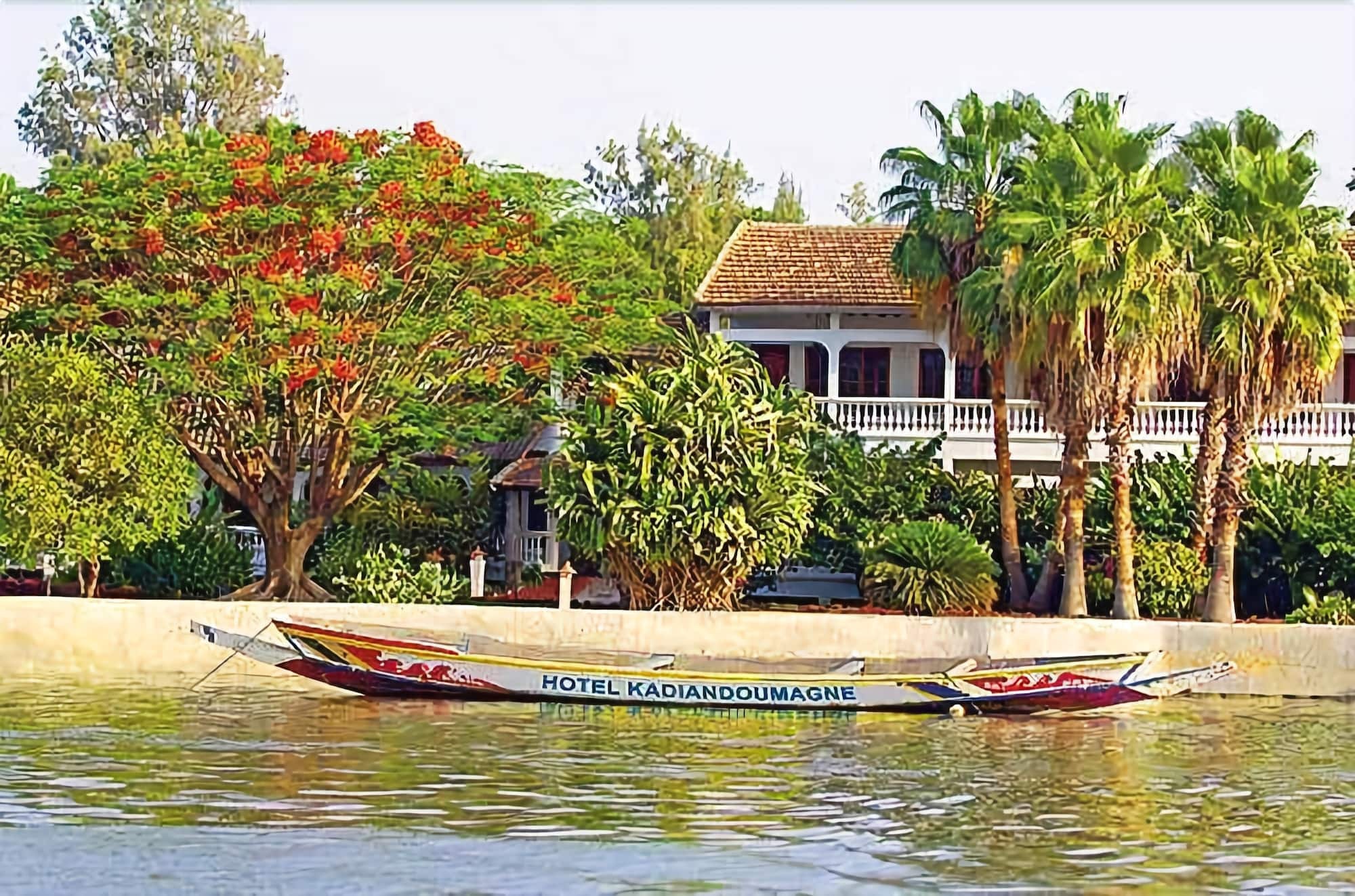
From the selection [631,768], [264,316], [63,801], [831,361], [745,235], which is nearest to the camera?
[63,801]

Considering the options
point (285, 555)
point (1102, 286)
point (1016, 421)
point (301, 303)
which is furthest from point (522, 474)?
point (1102, 286)

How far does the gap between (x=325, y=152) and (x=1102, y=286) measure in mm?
12075

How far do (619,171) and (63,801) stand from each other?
164 feet

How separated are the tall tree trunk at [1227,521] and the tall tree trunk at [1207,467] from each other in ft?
0.91

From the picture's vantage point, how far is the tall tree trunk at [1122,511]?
1236 inches

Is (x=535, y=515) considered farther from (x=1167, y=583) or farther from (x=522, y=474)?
(x=1167, y=583)

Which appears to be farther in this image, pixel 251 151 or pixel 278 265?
pixel 251 151

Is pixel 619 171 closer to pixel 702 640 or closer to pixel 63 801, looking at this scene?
pixel 702 640

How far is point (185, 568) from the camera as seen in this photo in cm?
3566

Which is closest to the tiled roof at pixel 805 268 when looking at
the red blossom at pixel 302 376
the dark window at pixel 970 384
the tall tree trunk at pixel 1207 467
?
the dark window at pixel 970 384

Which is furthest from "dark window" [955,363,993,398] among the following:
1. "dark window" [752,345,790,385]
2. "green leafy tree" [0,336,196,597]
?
"green leafy tree" [0,336,196,597]

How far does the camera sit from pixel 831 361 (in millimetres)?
38312

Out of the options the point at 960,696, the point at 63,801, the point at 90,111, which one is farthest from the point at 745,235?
the point at 90,111

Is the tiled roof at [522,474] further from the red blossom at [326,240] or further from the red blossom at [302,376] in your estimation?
the red blossom at [326,240]
